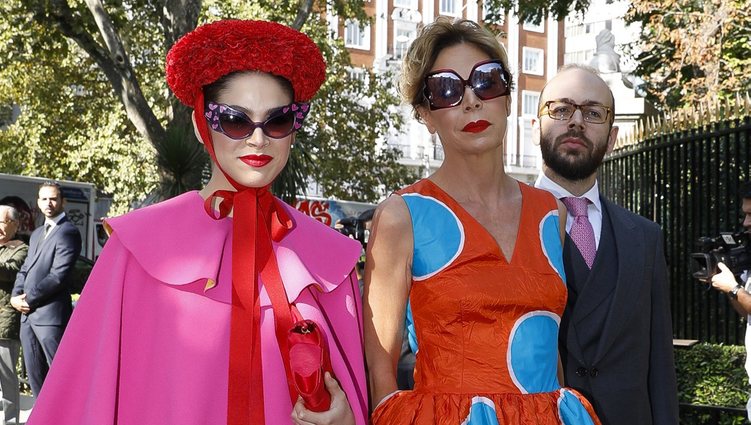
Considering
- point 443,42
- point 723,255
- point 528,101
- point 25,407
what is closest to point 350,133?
point 25,407

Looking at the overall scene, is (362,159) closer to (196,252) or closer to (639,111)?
(639,111)

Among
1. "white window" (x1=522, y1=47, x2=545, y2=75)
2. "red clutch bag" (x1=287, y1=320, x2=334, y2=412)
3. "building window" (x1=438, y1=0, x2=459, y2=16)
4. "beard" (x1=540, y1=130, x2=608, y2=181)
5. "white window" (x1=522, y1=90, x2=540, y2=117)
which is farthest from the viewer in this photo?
"white window" (x1=522, y1=90, x2=540, y2=117)

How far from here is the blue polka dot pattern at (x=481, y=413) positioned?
278cm

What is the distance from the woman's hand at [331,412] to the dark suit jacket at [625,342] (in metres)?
0.93

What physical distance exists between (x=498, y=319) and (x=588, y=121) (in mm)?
1235

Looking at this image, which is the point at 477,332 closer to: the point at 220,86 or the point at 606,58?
the point at 220,86

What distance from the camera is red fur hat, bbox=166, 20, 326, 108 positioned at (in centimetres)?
285

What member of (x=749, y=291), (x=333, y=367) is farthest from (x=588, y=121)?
(x=749, y=291)

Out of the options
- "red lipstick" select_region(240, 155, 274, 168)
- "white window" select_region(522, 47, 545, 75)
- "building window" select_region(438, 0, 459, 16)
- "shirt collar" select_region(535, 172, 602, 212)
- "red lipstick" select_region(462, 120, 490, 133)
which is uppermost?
"building window" select_region(438, 0, 459, 16)

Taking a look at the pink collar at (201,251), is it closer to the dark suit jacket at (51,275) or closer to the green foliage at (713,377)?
the green foliage at (713,377)

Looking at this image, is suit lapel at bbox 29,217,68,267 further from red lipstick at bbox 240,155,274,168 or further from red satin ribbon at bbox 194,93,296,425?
red lipstick at bbox 240,155,274,168

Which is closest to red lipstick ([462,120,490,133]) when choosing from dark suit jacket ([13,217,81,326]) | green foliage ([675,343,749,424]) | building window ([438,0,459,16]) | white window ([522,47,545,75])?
green foliage ([675,343,749,424])

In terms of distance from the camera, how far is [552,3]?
47.8ft

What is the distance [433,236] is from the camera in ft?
9.74
